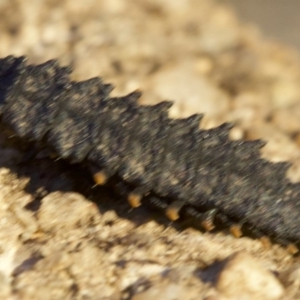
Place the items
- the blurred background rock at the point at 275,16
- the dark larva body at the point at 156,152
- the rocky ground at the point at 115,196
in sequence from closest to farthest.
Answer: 1. the rocky ground at the point at 115,196
2. the dark larva body at the point at 156,152
3. the blurred background rock at the point at 275,16

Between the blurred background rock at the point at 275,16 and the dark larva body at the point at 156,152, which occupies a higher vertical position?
the blurred background rock at the point at 275,16

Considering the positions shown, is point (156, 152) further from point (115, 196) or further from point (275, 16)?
point (275, 16)

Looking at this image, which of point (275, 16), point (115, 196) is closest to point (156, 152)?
point (115, 196)

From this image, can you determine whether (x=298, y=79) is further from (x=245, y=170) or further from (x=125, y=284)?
(x=125, y=284)

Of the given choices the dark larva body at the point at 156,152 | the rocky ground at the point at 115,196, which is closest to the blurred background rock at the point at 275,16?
the rocky ground at the point at 115,196

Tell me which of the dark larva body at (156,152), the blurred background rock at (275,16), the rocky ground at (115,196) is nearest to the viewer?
the rocky ground at (115,196)

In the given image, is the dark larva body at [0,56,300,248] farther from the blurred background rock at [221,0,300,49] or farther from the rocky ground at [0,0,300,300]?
the blurred background rock at [221,0,300,49]

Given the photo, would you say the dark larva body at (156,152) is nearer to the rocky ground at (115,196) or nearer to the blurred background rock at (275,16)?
the rocky ground at (115,196)
